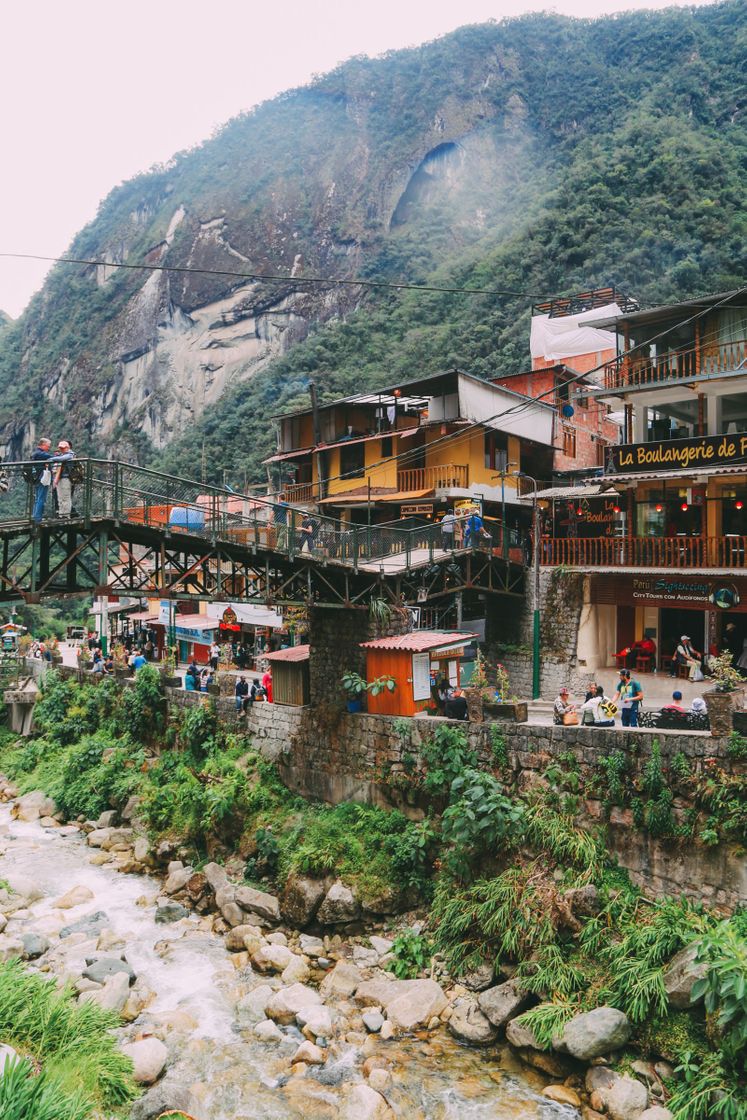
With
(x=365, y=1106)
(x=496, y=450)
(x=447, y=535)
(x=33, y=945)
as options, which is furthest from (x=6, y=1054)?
(x=496, y=450)

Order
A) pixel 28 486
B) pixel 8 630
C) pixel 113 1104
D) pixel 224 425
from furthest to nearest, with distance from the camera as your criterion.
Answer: pixel 224 425, pixel 8 630, pixel 28 486, pixel 113 1104

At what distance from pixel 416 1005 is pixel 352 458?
77.4ft

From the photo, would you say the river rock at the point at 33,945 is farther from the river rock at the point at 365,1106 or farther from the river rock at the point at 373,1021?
the river rock at the point at 365,1106

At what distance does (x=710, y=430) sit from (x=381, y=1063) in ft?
62.0

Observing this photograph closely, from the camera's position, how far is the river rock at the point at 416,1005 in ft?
39.6

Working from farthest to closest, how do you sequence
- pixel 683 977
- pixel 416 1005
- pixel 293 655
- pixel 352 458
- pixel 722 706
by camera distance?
1. pixel 352 458
2. pixel 293 655
3. pixel 416 1005
4. pixel 722 706
5. pixel 683 977

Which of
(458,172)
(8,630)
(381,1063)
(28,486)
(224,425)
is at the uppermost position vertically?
(458,172)

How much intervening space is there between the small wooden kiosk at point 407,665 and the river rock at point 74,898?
798 cm

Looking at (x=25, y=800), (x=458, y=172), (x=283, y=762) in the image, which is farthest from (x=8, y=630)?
(x=458, y=172)

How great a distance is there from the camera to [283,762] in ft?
64.4

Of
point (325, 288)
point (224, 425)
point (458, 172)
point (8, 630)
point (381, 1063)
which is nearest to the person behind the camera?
point (381, 1063)

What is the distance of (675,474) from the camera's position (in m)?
21.6

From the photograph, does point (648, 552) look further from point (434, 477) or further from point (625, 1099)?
point (625, 1099)

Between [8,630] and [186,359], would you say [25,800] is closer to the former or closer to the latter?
[8,630]
